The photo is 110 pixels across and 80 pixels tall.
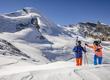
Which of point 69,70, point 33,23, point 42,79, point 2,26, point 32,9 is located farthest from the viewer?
point 32,9

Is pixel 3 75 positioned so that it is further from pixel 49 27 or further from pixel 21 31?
pixel 49 27

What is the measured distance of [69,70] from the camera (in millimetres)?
14766

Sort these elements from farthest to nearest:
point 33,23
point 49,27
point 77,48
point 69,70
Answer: point 49,27 → point 33,23 → point 77,48 → point 69,70

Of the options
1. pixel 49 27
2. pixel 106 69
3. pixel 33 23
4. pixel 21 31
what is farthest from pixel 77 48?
pixel 49 27

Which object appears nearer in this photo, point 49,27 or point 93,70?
point 93,70

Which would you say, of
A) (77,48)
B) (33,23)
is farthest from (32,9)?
(77,48)

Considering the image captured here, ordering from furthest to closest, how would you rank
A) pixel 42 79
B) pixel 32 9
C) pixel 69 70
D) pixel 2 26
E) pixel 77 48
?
pixel 32 9, pixel 2 26, pixel 77 48, pixel 69 70, pixel 42 79

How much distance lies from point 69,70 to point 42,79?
5.30 ft

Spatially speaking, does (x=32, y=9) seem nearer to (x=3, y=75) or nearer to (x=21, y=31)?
(x=21, y=31)

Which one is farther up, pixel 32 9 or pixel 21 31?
pixel 32 9

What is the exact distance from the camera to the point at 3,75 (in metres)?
14.2

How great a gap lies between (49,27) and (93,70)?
385 ft

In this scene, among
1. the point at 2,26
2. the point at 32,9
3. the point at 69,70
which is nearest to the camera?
the point at 69,70

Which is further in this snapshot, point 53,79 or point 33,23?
point 33,23
